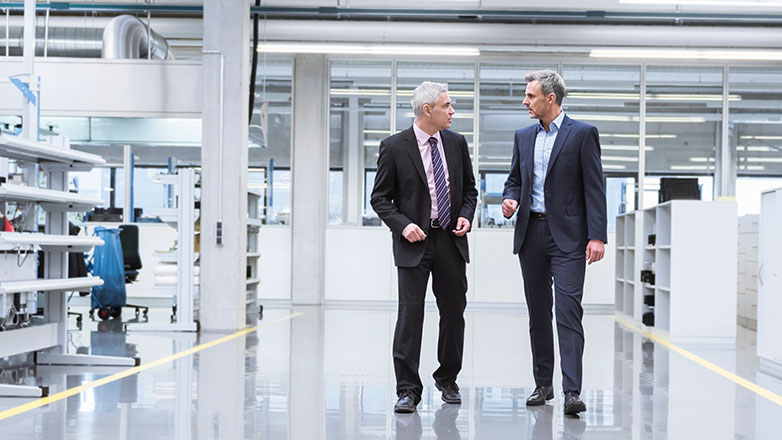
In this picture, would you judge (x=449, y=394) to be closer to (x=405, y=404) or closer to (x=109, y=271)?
(x=405, y=404)

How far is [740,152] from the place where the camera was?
1186 cm

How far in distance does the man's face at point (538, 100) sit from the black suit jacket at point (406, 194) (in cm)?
44

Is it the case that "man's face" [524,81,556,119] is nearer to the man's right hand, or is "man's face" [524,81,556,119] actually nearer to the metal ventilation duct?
the man's right hand

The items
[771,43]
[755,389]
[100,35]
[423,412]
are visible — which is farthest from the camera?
[771,43]

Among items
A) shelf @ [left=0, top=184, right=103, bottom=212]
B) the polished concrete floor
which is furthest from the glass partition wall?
shelf @ [left=0, top=184, right=103, bottom=212]

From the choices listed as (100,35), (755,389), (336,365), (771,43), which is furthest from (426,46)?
(755,389)

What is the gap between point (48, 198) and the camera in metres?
4.30

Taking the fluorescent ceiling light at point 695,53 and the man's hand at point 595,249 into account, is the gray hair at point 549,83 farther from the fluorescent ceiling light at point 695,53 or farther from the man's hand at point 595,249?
the fluorescent ceiling light at point 695,53

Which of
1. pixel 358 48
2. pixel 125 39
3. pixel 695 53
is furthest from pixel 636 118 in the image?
pixel 125 39

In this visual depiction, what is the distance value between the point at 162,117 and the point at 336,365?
339 centimetres

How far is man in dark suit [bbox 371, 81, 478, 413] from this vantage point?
142 inches

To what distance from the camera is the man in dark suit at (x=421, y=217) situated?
11.8 feet

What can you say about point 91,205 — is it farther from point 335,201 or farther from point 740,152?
point 740,152

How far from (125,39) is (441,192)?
5602mm
